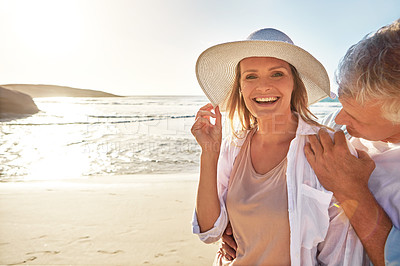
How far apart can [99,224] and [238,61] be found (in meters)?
2.80

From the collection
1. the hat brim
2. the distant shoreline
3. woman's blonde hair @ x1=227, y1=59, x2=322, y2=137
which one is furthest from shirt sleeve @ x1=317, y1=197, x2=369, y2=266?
the distant shoreline

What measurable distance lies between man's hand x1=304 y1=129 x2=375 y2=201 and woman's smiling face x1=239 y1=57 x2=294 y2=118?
413 millimetres

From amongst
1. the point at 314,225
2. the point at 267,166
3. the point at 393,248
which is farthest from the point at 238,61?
the point at 393,248

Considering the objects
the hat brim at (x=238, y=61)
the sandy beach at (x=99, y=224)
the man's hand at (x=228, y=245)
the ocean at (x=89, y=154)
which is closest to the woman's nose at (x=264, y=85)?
the hat brim at (x=238, y=61)

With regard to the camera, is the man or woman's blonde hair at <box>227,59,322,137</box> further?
woman's blonde hair at <box>227,59,322,137</box>

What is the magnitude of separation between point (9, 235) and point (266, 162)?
10.5 ft

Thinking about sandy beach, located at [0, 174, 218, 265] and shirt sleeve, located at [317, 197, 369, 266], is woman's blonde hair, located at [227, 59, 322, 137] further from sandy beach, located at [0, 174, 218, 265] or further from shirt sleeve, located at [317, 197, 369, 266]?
sandy beach, located at [0, 174, 218, 265]

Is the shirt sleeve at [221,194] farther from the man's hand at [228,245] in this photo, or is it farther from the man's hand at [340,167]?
the man's hand at [340,167]

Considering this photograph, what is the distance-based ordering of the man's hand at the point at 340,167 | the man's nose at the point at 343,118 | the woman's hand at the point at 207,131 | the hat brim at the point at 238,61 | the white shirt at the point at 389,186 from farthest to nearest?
the woman's hand at the point at 207,131 → the hat brim at the point at 238,61 → the man's nose at the point at 343,118 → the man's hand at the point at 340,167 → the white shirt at the point at 389,186

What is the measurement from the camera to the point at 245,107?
8.45 feet

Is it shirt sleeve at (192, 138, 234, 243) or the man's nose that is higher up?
the man's nose

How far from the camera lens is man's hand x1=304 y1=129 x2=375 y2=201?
1631mm

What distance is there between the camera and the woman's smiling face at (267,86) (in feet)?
6.82

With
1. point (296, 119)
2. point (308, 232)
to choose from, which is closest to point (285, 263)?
point (308, 232)
